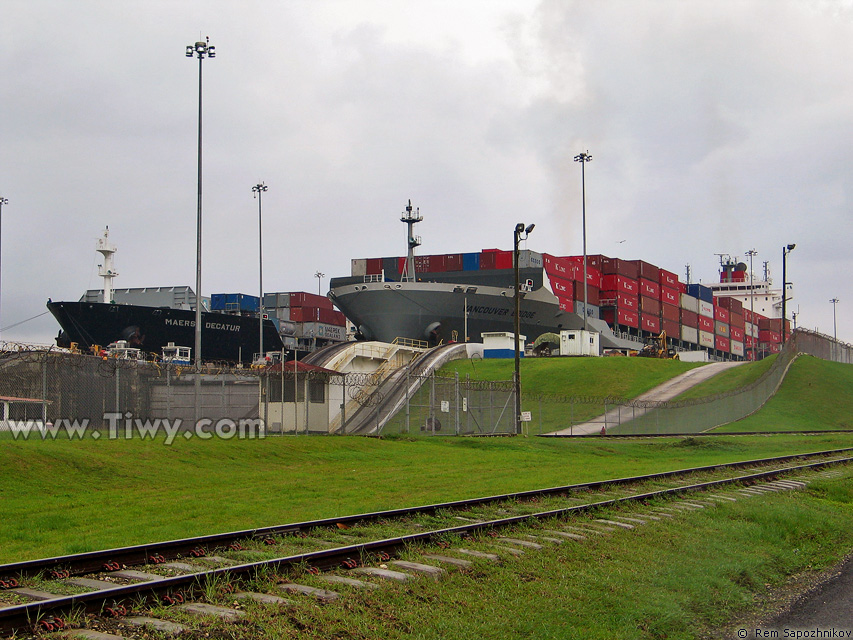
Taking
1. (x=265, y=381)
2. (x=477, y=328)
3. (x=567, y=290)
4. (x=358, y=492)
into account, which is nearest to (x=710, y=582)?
(x=358, y=492)

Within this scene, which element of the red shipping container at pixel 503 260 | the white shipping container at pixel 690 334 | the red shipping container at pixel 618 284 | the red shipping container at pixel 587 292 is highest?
the red shipping container at pixel 503 260

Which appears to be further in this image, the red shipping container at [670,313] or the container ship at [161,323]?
the red shipping container at [670,313]

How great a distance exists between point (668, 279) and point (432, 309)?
153 feet

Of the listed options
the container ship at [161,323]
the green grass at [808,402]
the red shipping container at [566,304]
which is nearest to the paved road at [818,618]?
the green grass at [808,402]

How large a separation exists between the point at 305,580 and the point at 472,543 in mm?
3105

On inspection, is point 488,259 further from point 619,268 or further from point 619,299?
point 619,268

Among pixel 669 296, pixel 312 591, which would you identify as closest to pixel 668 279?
pixel 669 296

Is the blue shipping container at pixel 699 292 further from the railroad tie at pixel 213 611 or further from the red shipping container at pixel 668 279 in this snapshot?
the railroad tie at pixel 213 611

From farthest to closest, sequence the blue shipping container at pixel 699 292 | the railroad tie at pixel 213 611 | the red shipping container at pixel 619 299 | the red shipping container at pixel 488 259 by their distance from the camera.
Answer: the blue shipping container at pixel 699 292 < the red shipping container at pixel 619 299 < the red shipping container at pixel 488 259 < the railroad tie at pixel 213 611

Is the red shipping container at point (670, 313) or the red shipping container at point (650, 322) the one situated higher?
the red shipping container at point (670, 313)

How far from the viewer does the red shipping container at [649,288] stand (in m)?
120

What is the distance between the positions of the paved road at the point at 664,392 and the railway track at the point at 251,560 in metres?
33.6

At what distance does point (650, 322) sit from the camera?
122m

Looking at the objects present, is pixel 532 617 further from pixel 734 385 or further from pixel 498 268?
pixel 498 268
